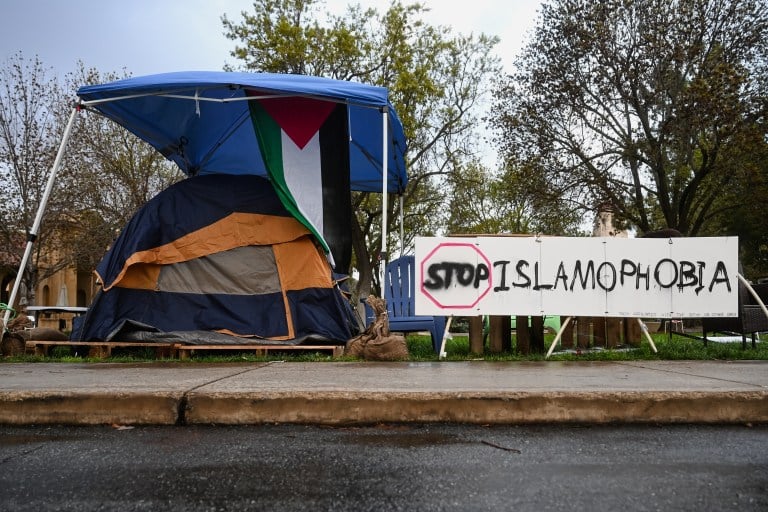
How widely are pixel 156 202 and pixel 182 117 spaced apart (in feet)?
7.08

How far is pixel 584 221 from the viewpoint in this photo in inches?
899

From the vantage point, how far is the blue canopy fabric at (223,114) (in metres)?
7.48

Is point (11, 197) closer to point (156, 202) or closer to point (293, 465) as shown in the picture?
point (156, 202)

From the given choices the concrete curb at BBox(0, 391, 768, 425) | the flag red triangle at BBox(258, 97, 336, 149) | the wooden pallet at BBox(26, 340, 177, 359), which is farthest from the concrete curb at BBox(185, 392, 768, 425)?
the flag red triangle at BBox(258, 97, 336, 149)

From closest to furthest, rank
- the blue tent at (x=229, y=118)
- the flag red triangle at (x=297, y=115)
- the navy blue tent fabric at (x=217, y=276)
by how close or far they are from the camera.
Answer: the blue tent at (x=229, y=118)
the navy blue tent fabric at (x=217, y=276)
the flag red triangle at (x=297, y=115)

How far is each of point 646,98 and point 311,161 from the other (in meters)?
15.2

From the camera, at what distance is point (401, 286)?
8750 mm

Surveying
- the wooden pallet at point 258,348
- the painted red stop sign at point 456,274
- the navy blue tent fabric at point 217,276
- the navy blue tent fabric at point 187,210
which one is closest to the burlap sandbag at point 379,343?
the painted red stop sign at point 456,274

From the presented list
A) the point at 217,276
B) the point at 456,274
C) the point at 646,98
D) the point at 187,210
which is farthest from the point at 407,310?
the point at 646,98

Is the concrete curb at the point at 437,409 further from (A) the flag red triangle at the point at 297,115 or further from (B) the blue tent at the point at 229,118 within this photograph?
(A) the flag red triangle at the point at 297,115

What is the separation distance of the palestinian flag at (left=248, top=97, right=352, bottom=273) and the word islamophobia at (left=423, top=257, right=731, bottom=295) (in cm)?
208

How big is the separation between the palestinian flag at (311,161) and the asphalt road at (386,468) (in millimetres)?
4890

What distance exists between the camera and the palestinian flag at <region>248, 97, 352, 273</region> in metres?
8.20

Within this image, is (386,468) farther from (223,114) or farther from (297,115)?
(223,114)
